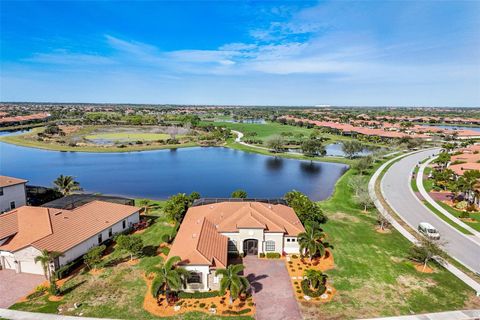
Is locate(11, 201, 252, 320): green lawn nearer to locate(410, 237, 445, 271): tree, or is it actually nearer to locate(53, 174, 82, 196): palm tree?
locate(410, 237, 445, 271): tree

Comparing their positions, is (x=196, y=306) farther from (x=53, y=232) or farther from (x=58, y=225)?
(x=58, y=225)

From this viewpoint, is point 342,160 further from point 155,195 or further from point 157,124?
point 157,124

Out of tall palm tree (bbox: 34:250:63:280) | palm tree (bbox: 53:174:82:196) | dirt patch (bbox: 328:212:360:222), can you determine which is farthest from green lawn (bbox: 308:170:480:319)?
palm tree (bbox: 53:174:82:196)

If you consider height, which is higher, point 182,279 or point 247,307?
point 182,279

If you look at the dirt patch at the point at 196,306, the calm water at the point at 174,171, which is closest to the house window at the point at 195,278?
the dirt patch at the point at 196,306

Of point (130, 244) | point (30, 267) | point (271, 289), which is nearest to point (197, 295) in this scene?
point (271, 289)

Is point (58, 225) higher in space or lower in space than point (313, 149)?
lower

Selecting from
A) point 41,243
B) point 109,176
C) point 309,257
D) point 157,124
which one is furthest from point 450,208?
point 157,124
